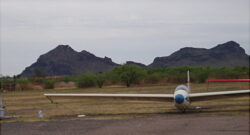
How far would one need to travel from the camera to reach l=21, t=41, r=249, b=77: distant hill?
316 feet

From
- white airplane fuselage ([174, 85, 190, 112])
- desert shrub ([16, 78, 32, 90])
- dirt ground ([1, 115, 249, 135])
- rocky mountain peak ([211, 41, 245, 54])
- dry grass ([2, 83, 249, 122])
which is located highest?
rocky mountain peak ([211, 41, 245, 54])

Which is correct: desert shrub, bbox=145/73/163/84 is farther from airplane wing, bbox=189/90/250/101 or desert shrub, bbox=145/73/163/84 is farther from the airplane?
airplane wing, bbox=189/90/250/101

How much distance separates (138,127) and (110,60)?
5276 inches

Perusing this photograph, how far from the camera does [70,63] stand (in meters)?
138

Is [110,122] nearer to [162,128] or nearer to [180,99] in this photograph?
[162,128]

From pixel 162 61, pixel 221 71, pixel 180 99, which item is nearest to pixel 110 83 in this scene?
pixel 221 71

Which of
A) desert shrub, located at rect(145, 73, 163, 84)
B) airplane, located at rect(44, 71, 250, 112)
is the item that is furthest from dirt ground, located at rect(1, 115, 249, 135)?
desert shrub, located at rect(145, 73, 163, 84)

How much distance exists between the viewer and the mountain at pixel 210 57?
94625 mm

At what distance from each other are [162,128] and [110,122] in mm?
2996

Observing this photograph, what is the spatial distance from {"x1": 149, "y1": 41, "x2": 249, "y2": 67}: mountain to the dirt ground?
7729cm

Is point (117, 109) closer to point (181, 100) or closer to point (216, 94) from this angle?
point (181, 100)

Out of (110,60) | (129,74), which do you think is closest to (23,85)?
(129,74)

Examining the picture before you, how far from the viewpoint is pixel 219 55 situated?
10106 cm

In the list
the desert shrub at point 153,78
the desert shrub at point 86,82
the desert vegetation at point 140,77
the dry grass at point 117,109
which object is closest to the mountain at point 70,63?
the desert vegetation at point 140,77
